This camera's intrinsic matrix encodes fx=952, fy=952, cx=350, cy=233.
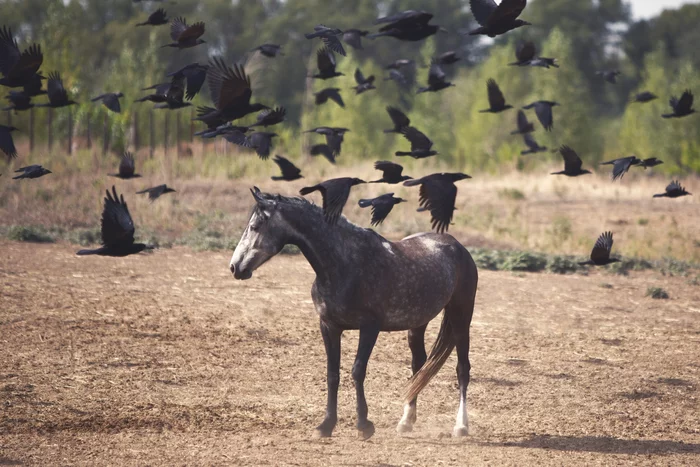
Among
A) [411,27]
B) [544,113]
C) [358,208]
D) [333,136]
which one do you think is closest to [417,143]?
[411,27]

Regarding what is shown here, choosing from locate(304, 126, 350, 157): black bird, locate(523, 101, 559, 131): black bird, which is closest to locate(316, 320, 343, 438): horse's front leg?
locate(304, 126, 350, 157): black bird

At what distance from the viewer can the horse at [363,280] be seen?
819cm

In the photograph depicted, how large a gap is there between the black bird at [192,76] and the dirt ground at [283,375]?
3.18 meters

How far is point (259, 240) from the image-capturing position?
8094 mm

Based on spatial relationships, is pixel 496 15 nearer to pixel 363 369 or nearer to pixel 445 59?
pixel 445 59

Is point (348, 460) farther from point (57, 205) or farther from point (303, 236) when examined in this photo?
point (57, 205)

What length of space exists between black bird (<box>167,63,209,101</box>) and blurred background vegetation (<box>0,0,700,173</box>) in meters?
21.8

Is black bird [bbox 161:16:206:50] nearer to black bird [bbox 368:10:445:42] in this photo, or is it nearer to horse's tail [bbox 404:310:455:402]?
black bird [bbox 368:10:445:42]

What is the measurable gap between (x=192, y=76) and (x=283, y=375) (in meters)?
3.54

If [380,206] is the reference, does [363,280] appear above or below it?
below

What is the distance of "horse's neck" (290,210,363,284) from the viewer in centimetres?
836

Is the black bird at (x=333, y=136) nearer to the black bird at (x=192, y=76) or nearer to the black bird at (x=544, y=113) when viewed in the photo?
the black bird at (x=192, y=76)

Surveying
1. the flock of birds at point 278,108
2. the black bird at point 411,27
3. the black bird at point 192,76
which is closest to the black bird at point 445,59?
the flock of birds at point 278,108

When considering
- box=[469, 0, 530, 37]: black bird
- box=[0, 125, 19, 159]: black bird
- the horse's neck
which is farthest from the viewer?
box=[0, 125, 19, 159]: black bird
